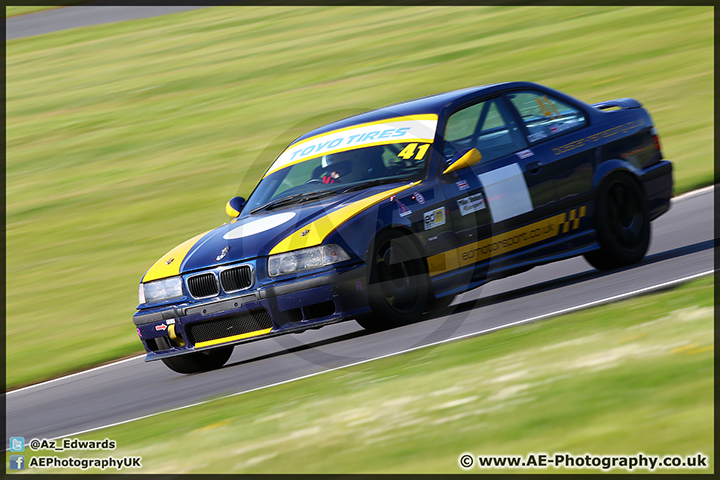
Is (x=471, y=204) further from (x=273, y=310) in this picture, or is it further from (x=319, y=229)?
(x=273, y=310)

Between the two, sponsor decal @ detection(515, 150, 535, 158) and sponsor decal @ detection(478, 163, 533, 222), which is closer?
sponsor decal @ detection(478, 163, 533, 222)

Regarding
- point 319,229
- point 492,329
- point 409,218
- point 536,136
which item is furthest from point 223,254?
point 536,136

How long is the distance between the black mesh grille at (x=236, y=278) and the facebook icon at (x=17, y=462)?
194 centimetres

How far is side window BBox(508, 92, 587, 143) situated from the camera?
783 centimetres

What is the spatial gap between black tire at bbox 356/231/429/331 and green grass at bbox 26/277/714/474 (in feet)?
2.42

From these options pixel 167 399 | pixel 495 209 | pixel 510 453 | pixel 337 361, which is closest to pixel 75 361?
pixel 167 399

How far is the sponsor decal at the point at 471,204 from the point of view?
7.18 metres

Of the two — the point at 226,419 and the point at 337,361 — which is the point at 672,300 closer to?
the point at 337,361

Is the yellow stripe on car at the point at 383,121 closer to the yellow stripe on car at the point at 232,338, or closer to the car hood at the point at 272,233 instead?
the car hood at the point at 272,233

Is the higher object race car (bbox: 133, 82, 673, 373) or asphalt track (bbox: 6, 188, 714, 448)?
race car (bbox: 133, 82, 673, 373)

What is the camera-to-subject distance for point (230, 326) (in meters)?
6.86

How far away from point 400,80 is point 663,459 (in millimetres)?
15602

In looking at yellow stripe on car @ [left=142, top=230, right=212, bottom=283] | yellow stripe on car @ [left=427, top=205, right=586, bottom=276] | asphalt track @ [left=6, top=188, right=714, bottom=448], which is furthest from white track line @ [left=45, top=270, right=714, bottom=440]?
yellow stripe on car @ [left=142, top=230, right=212, bottom=283]

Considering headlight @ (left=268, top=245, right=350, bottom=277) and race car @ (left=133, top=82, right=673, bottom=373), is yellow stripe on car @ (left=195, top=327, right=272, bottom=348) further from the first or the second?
headlight @ (left=268, top=245, right=350, bottom=277)
